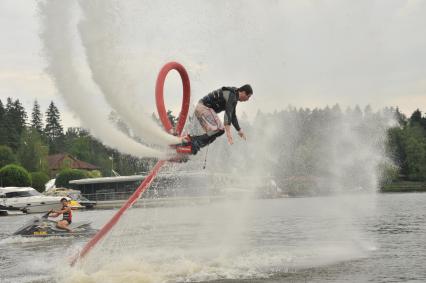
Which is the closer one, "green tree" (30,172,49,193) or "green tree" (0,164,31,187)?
"green tree" (0,164,31,187)

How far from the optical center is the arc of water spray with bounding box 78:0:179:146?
13.4 m

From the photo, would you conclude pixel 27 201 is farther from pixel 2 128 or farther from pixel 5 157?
pixel 2 128

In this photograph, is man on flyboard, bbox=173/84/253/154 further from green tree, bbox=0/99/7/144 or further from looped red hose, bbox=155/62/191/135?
green tree, bbox=0/99/7/144

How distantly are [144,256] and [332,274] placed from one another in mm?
6732

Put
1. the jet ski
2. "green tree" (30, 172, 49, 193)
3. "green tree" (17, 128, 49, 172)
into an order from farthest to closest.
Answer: "green tree" (17, 128, 49, 172) < "green tree" (30, 172, 49, 193) < the jet ski

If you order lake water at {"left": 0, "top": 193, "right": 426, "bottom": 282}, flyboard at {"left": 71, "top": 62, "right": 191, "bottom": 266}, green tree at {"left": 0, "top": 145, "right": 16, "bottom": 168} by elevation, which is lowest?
lake water at {"left": 0, "top": 193, "right": 426, "bottom": 282}

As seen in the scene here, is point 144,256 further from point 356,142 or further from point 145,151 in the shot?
point 356,142

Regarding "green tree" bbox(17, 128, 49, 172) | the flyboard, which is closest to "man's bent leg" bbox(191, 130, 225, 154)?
the flyboard

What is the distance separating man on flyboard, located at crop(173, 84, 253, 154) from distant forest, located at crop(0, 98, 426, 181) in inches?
1053

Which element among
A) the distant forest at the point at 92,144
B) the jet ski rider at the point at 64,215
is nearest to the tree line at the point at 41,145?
the distant forest at the point at 92,144

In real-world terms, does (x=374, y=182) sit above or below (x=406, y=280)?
above

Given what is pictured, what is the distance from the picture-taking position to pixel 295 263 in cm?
1730

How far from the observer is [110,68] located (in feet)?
44.7

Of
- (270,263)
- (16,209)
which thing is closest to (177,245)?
(270,263)
